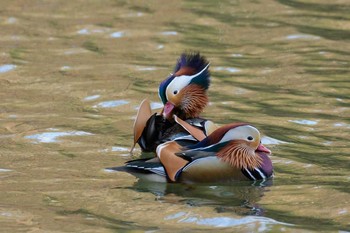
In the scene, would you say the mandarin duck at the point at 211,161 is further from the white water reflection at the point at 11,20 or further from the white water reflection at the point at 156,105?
the white water reflection at the point at 11,20

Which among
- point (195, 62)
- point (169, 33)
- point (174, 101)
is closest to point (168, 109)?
point (174, 101)

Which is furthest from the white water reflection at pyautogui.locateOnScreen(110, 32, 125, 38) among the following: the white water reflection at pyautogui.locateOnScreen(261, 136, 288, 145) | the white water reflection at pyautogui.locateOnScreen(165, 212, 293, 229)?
the white water reflection at pyautogui.locateOnScreen(165, 212, 293, 229)

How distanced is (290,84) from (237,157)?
125 inches

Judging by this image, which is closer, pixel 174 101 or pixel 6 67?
pixel 174 101

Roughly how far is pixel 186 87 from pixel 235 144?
3.10 feet

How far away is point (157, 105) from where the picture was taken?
8.99 m

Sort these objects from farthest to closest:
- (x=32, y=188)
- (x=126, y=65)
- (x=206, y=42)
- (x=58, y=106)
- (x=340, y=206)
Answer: (x=206, y=42) → (x=126, y=65) → (x=58, y=106) → (x=32, y=188) → (x=340, y=206)

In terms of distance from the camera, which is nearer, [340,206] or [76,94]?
[340,206]

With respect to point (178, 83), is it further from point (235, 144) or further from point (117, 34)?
point (117, 34)

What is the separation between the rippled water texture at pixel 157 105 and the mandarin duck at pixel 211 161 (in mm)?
77

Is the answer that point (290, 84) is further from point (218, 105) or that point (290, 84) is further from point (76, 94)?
point (76, 94)

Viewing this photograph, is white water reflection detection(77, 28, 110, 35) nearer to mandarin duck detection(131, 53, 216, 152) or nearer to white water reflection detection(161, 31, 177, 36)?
white water reflection detection(161, 31, 177, 36)

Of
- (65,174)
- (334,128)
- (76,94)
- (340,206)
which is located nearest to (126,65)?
(76,94)

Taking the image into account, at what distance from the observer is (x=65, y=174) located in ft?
22.8
